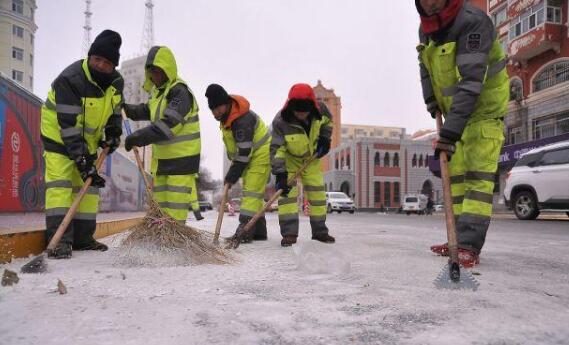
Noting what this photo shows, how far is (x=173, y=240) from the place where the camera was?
3148 millimetres

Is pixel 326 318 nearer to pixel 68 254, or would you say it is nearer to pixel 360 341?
pixel 360 341

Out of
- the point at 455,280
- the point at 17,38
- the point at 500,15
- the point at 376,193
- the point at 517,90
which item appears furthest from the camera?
the point at 17,38

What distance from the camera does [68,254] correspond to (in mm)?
3236

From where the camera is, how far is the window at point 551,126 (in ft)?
62.1

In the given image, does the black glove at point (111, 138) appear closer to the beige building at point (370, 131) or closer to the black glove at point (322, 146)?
the black glove at point (322, 146)

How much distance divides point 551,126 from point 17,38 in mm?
47985

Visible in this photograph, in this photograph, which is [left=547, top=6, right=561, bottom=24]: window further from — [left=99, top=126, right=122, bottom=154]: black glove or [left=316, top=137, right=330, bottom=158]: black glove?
[left=99, top=126, right=122, bottom=154]: black glove

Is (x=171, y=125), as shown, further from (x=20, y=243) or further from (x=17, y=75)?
(x=17, y=75)

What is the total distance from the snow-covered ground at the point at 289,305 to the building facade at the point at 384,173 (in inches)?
1653

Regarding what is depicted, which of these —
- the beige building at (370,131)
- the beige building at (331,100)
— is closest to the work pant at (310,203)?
the beige building at (331,100)

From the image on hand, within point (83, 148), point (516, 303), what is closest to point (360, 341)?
point (516, 303)

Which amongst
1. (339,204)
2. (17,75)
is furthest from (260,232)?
(17,75)

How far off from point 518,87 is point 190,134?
21.9 m

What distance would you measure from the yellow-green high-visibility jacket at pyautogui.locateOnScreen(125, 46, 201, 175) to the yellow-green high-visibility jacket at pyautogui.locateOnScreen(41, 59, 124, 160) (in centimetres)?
38
